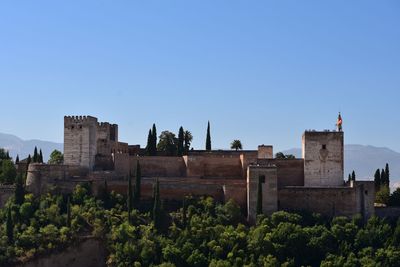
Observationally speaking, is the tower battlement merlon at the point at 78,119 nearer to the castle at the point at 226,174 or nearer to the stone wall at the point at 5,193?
the castle at the point at 226,174

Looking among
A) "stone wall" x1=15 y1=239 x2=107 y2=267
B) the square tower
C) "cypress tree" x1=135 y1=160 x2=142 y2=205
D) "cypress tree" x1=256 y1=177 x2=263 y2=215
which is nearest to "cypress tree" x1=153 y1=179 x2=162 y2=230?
"cypress tree" x1=135 y1=160 x2=142 y2=205

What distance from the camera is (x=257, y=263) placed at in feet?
139

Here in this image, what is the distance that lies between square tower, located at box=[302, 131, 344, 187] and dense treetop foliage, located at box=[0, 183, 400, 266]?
3109 mm

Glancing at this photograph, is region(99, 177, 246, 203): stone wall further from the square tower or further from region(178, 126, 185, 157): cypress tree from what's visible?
region(178, 126, 185, 157): cypress tree

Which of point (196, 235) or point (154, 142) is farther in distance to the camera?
point (154, 142)

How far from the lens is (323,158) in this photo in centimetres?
4941

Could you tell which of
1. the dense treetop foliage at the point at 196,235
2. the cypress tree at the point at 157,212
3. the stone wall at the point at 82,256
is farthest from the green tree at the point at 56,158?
the cypress tree at the point at 157,212

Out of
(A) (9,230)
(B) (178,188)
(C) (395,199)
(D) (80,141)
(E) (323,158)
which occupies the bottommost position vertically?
(A) (9,230)

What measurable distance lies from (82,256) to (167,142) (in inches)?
551

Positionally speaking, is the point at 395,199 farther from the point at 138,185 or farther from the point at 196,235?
the point at 138,185

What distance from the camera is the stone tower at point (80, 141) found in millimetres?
51469

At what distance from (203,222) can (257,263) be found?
431cm

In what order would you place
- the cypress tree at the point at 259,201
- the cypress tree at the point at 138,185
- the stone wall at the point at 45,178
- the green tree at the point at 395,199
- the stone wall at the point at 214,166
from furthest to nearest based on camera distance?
the stone wall at the point at 214,166 < the green tree at the point at 395,199 < the stone wall at the point at 45,178 < the cypress tree at the point at 138,185 < the cypress tree at the point at 259,201

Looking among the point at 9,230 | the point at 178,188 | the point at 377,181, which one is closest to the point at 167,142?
the point at 178,188
